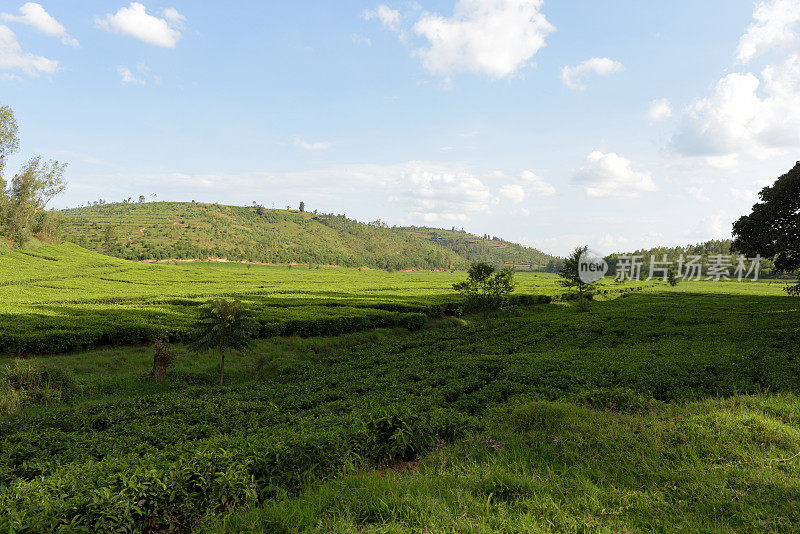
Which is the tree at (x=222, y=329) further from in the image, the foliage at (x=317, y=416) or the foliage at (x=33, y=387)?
the foliage at (x=33, y=387)

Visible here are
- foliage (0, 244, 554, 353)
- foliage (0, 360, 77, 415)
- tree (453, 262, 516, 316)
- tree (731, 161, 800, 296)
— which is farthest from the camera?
tree (453, 262, 516, 316)

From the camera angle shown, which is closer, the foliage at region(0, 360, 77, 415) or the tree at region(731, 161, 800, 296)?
the foliage at region(0, 360, 77, 415)

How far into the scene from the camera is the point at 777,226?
85.5 ft

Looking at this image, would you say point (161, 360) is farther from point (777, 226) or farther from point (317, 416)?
point (777, 226)

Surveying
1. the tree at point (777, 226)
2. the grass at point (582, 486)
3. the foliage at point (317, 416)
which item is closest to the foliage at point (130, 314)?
the foliage at point (317, 416)

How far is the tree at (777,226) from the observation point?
24672 mm

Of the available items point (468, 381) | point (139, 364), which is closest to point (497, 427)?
point (468, 381)

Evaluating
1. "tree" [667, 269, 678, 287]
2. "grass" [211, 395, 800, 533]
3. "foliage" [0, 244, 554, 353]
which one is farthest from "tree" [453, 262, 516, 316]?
"tree" [667, 269, 678, 287]

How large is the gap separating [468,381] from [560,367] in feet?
13.4

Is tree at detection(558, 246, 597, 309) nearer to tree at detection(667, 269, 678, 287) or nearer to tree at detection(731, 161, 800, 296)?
tree at detection(731, 161, 800, 296)

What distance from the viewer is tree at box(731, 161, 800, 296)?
24.7m

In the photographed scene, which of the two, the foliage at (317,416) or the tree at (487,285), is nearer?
the foliage at (317,416)

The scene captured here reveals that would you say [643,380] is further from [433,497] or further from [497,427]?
[433,497]

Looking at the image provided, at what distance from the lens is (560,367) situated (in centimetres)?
1467
